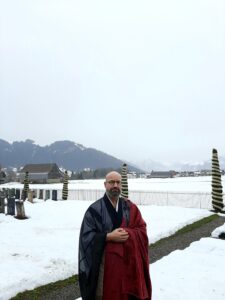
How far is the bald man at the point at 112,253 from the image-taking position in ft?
15.4

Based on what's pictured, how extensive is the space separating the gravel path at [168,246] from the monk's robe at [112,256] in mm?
3204

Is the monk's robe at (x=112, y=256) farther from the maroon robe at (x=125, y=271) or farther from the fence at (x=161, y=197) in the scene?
the fence at (x=161, y=197)

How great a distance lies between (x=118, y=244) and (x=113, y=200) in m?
0.60

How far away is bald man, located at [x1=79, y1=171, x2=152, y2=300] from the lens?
4.69 meters

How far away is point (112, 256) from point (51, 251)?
6872 millimetres

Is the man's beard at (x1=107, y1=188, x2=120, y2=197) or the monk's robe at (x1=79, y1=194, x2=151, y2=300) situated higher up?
the man's beard at (x1=107, y1=188, x2=120, y2=197)

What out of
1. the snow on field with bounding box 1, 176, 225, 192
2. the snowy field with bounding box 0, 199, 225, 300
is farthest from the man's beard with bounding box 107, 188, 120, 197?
the snow on field with bounding box 1, 176, 225, 192

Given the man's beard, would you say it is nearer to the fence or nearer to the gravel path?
the gravel path

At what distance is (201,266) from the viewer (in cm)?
945

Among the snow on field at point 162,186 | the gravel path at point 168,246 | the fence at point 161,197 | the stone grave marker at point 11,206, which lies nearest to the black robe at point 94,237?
the gravel path at point 168,246

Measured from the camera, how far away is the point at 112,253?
15.5 feet

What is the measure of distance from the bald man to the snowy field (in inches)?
108

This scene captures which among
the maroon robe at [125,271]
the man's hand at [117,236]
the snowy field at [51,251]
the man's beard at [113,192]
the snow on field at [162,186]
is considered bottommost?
the snowy field at [51,251]

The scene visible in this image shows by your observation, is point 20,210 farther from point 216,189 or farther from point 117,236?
point 117,236
